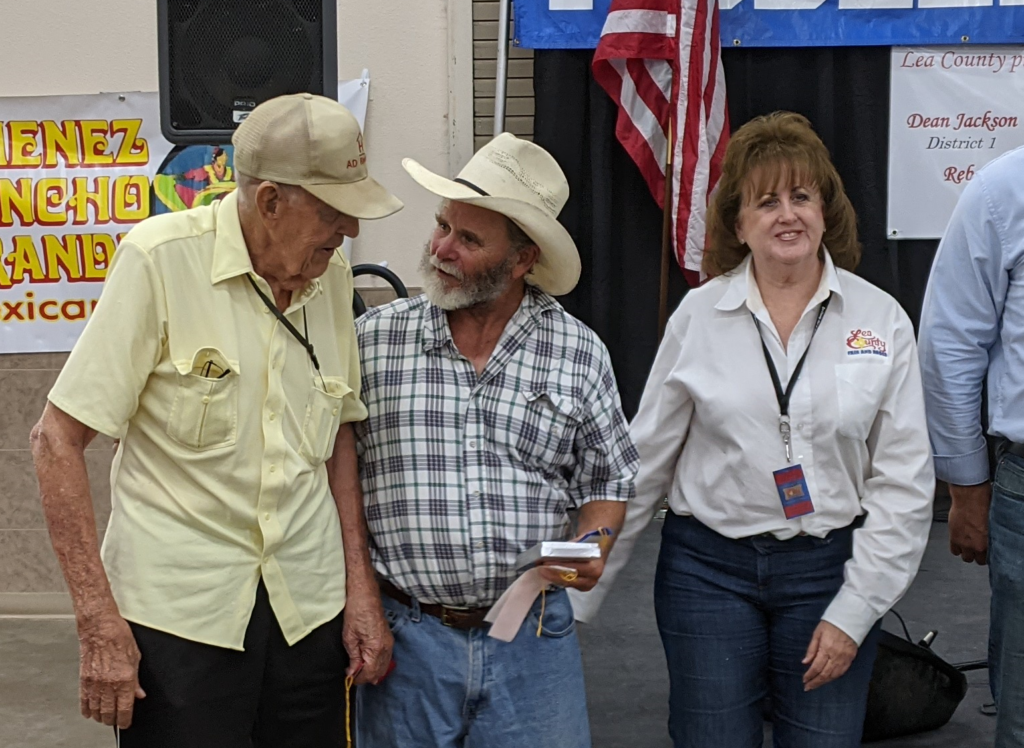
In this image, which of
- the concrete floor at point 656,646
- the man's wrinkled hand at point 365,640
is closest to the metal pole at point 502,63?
the concrete floor at point 656,646

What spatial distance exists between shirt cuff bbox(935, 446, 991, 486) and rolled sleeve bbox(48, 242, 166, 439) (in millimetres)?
1777

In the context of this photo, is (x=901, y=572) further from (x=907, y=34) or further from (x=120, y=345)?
(x=907, y=34)

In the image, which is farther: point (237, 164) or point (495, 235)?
point (495, 235)

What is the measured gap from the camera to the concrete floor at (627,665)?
4.23 metres

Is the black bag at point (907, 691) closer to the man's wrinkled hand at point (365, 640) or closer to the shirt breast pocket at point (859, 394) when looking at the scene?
the shirt breast pocket at point (859, 394)

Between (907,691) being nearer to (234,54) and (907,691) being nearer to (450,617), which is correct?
(450,617)

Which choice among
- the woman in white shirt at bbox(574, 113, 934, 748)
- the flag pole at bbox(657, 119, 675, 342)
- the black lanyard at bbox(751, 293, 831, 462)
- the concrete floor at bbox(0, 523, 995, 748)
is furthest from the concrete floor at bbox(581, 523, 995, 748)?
the black lanyard at bbox(751, 293, 831, 462)

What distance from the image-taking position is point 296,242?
2287mm

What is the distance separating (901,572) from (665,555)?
0.51 m

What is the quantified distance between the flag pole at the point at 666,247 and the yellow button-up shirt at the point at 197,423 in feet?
11.3

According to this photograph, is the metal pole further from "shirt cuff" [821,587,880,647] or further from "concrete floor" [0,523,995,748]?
"shirt cuff" [821,587,880,647]

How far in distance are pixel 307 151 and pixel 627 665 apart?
3098 millimetres

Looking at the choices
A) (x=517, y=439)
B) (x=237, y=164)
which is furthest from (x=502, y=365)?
(x=237, y=164)

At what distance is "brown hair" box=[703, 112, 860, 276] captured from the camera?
2.76 m
